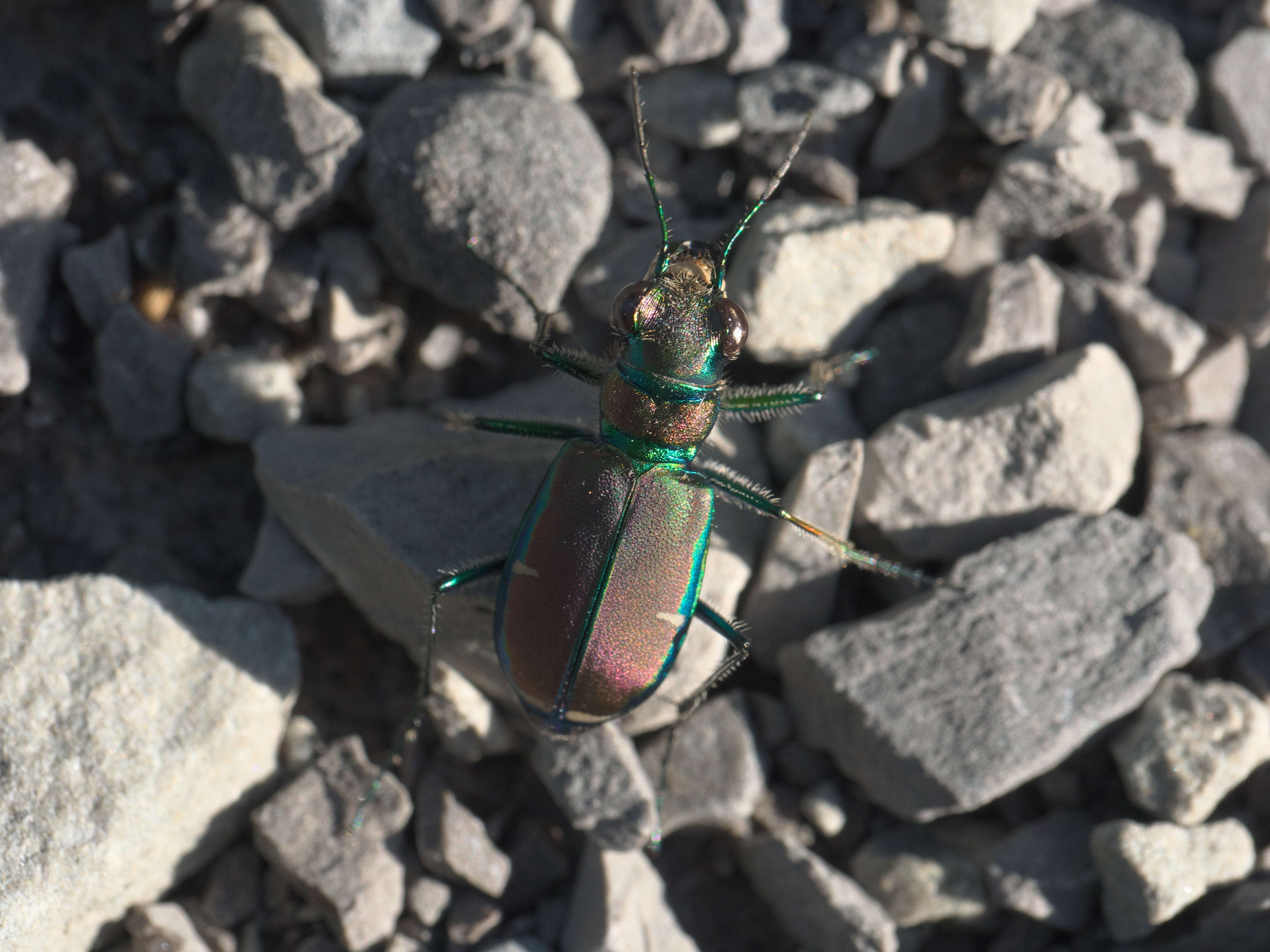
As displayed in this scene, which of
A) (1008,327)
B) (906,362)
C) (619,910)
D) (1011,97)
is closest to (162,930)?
(619,910)

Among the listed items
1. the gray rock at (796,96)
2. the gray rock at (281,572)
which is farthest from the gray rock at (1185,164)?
the gray rock at (281,572)

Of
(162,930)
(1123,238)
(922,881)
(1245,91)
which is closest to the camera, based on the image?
(162,930)

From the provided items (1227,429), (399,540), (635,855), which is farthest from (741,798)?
(1227,429)

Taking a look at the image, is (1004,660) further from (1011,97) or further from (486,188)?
(486,188)

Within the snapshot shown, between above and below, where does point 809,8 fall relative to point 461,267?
above

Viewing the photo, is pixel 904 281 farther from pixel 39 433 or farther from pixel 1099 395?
pixel 39 433

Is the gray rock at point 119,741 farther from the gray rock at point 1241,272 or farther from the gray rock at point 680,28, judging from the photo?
the gray rock at point 1241,272
